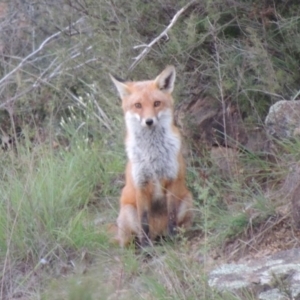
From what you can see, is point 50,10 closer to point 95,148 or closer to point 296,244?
point 95,148

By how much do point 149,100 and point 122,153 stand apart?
1668 millimetres

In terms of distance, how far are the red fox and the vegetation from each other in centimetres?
20

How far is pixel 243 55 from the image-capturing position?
7.96 meters

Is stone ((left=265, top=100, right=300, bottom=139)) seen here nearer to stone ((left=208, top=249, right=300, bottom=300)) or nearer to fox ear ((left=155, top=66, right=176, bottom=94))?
fox ear ((left=155, top=66, right=176, bottom=94))

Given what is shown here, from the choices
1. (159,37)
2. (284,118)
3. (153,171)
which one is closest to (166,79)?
(159,37)

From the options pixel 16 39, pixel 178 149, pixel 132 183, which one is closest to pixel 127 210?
pixel 132 183

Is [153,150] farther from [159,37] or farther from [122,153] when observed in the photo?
[122,153]

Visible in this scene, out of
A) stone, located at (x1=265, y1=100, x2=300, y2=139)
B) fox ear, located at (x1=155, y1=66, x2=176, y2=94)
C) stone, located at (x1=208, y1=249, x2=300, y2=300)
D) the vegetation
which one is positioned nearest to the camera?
stone, located at (x1=208, y1=249, x2=300, y2=300)

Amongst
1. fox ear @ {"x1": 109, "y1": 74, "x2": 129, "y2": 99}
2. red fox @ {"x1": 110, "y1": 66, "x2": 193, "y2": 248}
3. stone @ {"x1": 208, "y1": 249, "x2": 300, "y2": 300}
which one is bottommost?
stone @ {"x1": 208, "y1": 249, "x2": 300, "y2": 300}

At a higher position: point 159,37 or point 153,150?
point 159,37

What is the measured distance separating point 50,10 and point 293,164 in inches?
161

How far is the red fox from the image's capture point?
284 inches

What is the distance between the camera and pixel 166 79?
7426 millimetres

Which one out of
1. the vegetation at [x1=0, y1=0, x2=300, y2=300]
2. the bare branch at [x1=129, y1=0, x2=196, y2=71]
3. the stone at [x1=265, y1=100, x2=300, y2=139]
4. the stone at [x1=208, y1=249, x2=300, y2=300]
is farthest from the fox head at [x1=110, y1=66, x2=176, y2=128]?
the stone at [x1=208, y1=249, x2=300, y2=300]
